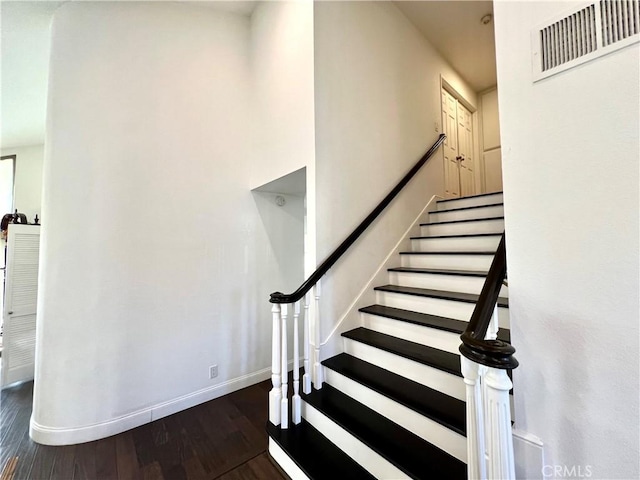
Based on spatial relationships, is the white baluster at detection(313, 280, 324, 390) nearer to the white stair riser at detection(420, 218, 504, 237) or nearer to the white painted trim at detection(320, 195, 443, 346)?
the white painted trim at detection(320, 195, 443, 346)

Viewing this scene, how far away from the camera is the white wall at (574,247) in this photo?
0.90 m

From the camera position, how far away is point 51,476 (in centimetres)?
157

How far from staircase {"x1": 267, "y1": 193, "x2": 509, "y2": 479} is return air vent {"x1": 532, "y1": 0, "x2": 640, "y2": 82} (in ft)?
4.29

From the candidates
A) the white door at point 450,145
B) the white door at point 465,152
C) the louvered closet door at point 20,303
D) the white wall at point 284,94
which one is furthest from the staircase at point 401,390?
the louvered closet door at point 20,303

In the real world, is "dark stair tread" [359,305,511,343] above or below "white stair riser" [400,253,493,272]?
below

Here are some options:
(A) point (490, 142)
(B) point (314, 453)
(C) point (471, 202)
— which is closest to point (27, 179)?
(B) point (314, 453)

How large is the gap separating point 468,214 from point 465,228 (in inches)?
12.1

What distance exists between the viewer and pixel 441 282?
215cm

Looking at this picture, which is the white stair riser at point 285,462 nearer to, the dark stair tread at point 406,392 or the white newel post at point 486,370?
the dark stair tread at point 406,392

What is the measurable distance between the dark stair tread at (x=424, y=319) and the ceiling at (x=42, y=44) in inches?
129

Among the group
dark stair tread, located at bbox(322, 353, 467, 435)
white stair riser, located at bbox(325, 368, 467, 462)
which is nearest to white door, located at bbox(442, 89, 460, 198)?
dark stair tread, located at bbox(322, 353, 467, 435)

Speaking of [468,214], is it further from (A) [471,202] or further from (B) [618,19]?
(B) [618,19]

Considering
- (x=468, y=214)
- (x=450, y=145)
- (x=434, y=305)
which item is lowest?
(x=434, y=305)

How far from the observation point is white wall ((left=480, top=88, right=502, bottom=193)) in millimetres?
4551
